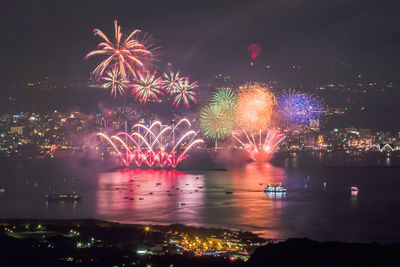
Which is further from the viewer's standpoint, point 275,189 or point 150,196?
point 275,189

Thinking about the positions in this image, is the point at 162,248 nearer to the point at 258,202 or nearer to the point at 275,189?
the point at 258,202

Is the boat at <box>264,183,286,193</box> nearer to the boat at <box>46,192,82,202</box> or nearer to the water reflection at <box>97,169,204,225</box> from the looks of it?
the water reflection at <box>97,169,204,225</box>

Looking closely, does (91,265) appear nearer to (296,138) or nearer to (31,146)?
(31,146)

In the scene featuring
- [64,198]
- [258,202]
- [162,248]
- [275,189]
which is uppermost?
[275,189]

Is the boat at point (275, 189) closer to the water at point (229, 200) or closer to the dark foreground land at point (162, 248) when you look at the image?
the water at point (229, 200)

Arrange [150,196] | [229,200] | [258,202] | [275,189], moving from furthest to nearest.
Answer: [275,189] < [150,196] < [229,200] < [258,202]

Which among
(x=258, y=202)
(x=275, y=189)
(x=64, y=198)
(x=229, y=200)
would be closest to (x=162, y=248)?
(x=258, y=202)

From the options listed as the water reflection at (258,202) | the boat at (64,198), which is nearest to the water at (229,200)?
the water reflection at (258,202)
